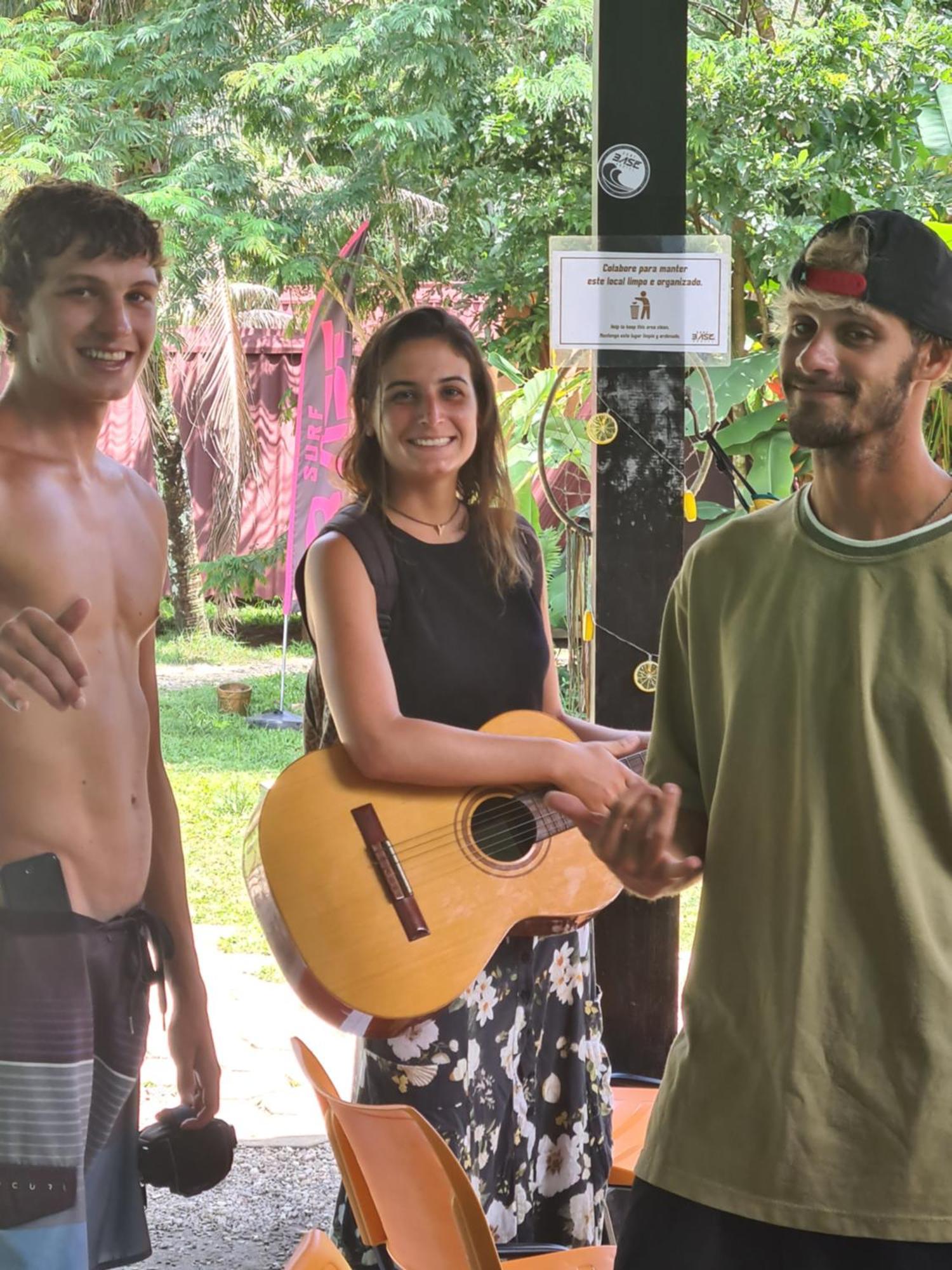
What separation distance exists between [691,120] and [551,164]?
341 mm

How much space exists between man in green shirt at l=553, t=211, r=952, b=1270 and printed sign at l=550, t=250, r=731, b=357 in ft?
2.84

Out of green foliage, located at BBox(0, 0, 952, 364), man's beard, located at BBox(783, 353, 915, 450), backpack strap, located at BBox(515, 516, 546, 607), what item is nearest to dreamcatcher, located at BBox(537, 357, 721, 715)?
green foliage, located at BBox(0, 0, 952, 364)

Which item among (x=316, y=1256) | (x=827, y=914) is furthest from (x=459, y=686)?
(x=316, y=1256)

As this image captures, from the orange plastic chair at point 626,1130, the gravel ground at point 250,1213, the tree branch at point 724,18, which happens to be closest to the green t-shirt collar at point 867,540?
the orange plastic chair at point 626,1130

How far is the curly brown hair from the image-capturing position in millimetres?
1944

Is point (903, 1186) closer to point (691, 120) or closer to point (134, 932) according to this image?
point (134, 932)

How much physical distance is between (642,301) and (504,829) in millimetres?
966

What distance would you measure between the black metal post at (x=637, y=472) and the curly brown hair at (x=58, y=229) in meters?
0.86

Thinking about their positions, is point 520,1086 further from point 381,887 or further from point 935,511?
point 935,511

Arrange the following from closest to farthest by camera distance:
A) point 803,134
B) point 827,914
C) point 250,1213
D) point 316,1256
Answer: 1. point 316,1256
2. point 827,914
3. point 250,1213
4. point 803,134

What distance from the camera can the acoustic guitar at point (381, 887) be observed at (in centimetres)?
217

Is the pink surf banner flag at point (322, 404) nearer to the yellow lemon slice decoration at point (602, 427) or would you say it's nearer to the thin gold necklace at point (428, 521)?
the thin gold necklace at point (428, 521)

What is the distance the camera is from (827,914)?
4.79ft

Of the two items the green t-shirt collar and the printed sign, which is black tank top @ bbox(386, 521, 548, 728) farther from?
the green t-shirt collar
